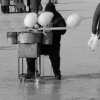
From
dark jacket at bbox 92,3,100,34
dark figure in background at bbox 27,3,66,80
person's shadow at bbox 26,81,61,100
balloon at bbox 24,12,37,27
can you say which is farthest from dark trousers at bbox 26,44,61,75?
dark jacket at bbox 92,3,100,34

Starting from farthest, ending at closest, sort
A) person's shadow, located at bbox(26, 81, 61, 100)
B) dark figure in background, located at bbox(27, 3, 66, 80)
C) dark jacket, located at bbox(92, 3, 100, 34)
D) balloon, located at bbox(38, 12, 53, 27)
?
dark figure in background, located at bbox(27, 3, 66, 80) → dark jacket, located at bbox(92, 3, 100, 34) → balloon, located at bbox(38, 12, 53, 27) → person's shadow, located at bbox(26, 81, 61, 100)

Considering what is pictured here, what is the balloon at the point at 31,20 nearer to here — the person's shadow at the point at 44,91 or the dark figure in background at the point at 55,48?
the dark figure in background at the point at 55,48

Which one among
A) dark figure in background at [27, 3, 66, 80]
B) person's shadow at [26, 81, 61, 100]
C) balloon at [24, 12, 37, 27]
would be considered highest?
balloon at [24, 12, 37, 27]

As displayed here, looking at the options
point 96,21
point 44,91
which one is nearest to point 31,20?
point 96,21

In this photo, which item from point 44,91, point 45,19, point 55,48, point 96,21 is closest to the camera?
point 44,91

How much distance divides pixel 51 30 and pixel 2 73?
1620mm

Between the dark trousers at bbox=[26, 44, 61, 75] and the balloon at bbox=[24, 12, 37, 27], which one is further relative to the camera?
the dark trousers at bbox=[26, 44, 61, 75]

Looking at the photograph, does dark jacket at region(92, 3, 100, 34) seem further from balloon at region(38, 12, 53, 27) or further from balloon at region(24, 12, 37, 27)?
balloon at region(24, 12, 37, 27)

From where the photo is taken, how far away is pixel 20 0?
1134 inches

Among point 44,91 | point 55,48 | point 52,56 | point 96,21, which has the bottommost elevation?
point 44,91

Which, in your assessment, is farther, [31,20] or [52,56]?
[52,56]

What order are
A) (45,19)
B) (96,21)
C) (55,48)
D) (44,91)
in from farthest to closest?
(55,48), (96,21), (45,19), (44,91)

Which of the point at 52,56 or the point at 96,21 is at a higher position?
the point at 96,21

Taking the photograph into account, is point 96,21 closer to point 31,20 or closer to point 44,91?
point 31,20
